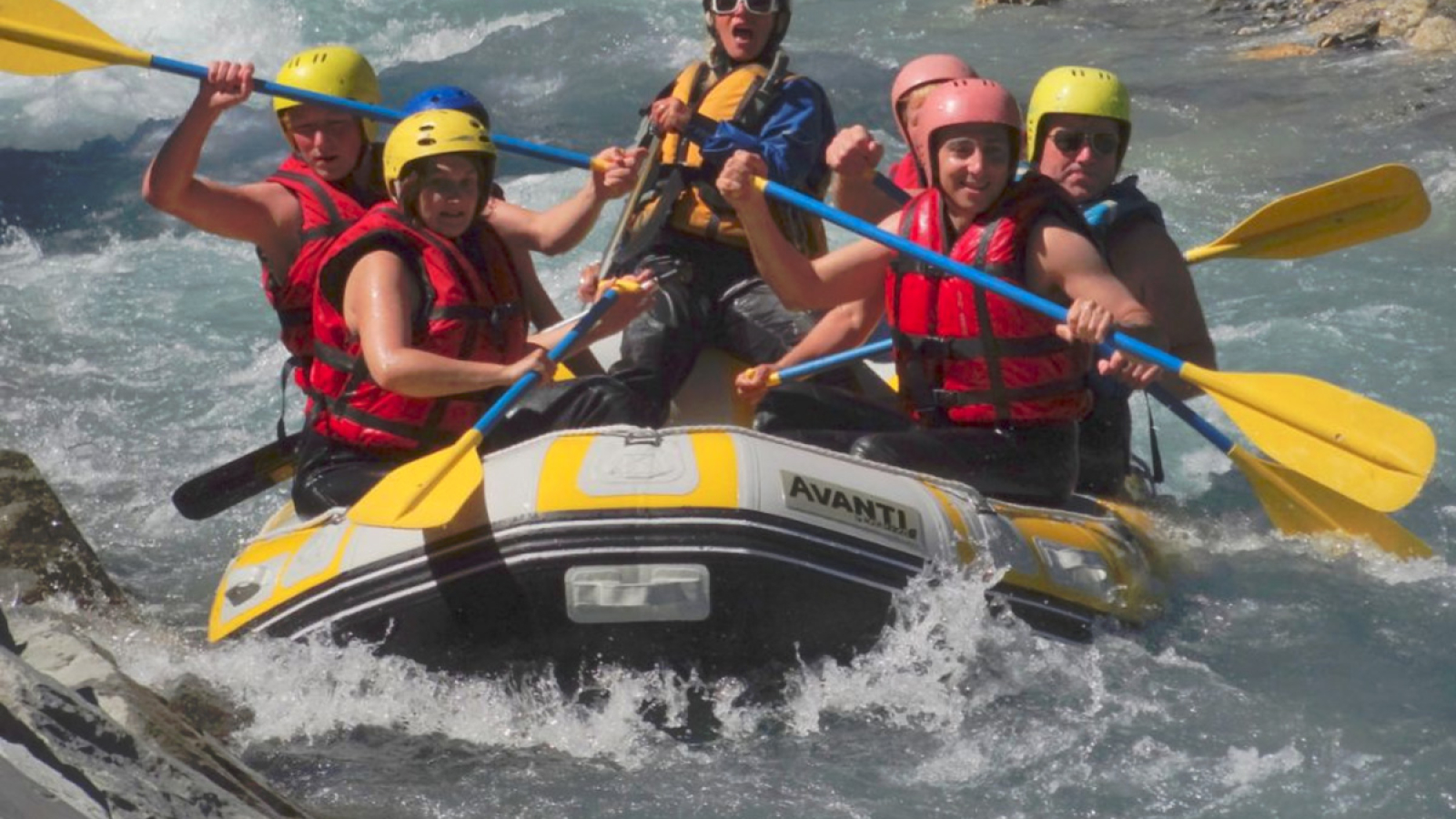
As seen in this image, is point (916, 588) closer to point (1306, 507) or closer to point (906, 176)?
point (1306, 507)

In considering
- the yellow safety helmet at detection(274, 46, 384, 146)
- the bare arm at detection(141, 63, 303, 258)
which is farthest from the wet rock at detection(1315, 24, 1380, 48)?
the bare arm at detection(141, 63, 303, 258)

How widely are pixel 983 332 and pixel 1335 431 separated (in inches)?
35.5

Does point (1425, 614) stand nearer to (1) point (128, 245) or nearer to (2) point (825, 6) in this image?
(1) point (128, 245)

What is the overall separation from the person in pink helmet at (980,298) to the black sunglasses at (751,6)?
720 millimetres

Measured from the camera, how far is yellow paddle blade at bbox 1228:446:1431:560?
17.1ft

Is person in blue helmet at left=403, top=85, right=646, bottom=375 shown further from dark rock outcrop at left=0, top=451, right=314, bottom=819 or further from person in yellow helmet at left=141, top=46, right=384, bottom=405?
dark rock outcrop at left=0, top=451, right=314, bottom=819

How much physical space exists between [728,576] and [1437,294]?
531cm

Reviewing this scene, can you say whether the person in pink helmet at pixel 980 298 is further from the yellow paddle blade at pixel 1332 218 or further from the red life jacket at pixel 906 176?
the red life jacket at pixel 906 176

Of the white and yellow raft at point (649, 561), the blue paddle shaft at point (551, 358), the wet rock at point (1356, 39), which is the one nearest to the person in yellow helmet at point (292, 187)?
the blue paddle shaft at point (551, 358)

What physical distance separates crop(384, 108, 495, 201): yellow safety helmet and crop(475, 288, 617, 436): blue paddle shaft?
1.45ft

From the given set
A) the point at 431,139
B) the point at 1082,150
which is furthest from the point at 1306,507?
the point at 431,139

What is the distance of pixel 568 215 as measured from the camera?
5164mm

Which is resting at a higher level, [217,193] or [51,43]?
[51,43]

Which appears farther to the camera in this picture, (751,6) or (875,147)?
(751,6)
